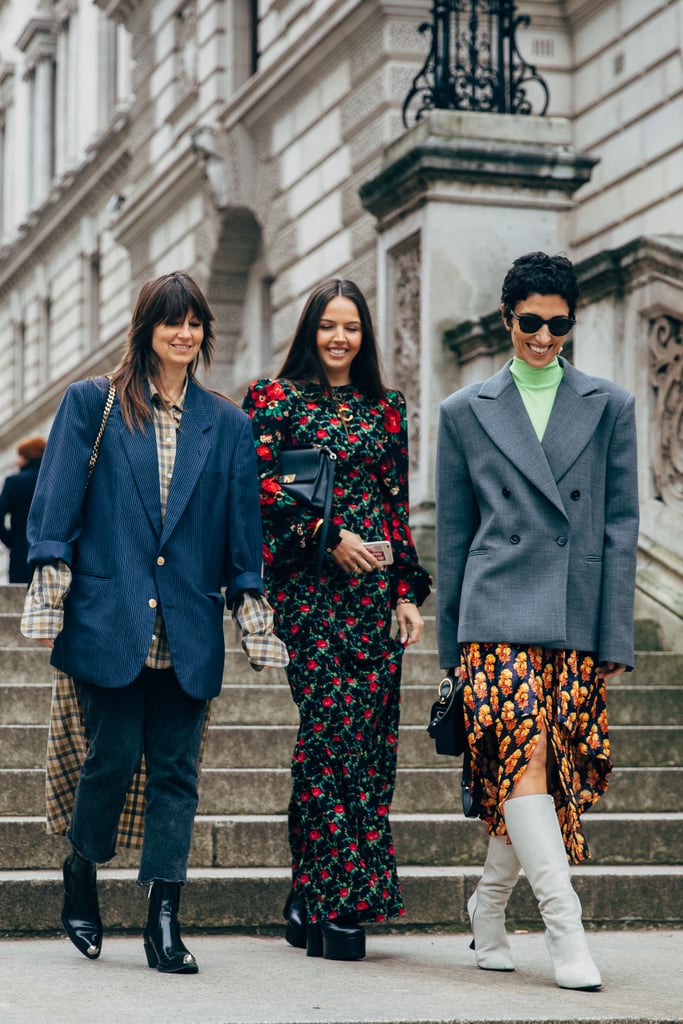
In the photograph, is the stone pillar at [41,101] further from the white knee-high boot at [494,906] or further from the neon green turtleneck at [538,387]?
the white knee-high boot at [494,906]

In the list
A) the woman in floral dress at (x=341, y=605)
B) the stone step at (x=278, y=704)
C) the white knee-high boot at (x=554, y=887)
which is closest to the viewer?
the white knee-high boot at (x=554, y=887)

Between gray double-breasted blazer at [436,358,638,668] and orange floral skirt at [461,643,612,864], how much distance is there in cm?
6

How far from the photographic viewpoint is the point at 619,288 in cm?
844

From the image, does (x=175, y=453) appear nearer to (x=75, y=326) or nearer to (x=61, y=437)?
(x=61, y=437)

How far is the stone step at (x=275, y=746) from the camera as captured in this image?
6.66 m

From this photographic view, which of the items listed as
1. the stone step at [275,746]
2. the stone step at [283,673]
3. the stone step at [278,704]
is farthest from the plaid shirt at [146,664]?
the stone step at [283,673]

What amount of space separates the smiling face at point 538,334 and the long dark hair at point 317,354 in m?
0.61

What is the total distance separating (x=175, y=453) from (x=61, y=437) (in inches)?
12.5

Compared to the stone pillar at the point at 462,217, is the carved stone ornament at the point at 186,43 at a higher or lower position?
higher

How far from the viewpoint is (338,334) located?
5562mm

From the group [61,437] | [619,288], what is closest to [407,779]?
[61,437]

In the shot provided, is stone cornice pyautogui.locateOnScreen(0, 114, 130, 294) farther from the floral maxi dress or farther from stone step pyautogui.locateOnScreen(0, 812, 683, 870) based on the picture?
the floral maxi dress

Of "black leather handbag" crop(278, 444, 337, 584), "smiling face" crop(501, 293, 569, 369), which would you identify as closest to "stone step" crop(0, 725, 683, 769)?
"black leather handbag" crop(278, 444, 337, 584)

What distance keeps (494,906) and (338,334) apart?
5.71 ft
